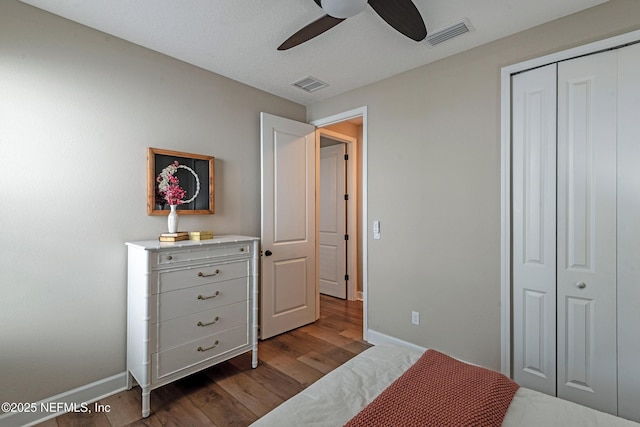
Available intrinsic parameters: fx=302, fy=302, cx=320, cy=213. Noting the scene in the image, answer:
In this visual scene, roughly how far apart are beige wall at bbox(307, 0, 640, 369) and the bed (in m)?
1.19

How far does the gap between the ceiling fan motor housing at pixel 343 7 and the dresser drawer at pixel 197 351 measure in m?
2.25

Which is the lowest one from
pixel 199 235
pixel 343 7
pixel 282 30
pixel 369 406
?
pixel 369 406

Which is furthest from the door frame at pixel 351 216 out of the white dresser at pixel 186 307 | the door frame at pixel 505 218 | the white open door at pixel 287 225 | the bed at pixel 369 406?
the bed at pixel 369 406

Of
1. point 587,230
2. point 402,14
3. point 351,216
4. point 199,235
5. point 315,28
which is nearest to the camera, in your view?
point 402,14

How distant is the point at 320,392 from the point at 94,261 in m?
1.85

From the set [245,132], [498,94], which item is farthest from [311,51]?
[498,94]

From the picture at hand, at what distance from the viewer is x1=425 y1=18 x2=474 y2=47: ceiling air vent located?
81.0 inches

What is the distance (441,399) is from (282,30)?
2326 mm

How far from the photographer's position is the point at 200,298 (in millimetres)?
2203

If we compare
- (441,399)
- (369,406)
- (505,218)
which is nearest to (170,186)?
(369,406)

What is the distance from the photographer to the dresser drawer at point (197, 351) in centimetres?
201

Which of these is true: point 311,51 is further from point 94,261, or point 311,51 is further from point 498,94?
point 94,261

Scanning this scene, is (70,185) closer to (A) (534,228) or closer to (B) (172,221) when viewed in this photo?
(B) (172,221)

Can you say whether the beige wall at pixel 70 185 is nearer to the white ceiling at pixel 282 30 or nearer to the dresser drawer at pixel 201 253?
the white ceiling at pixel 282 30
